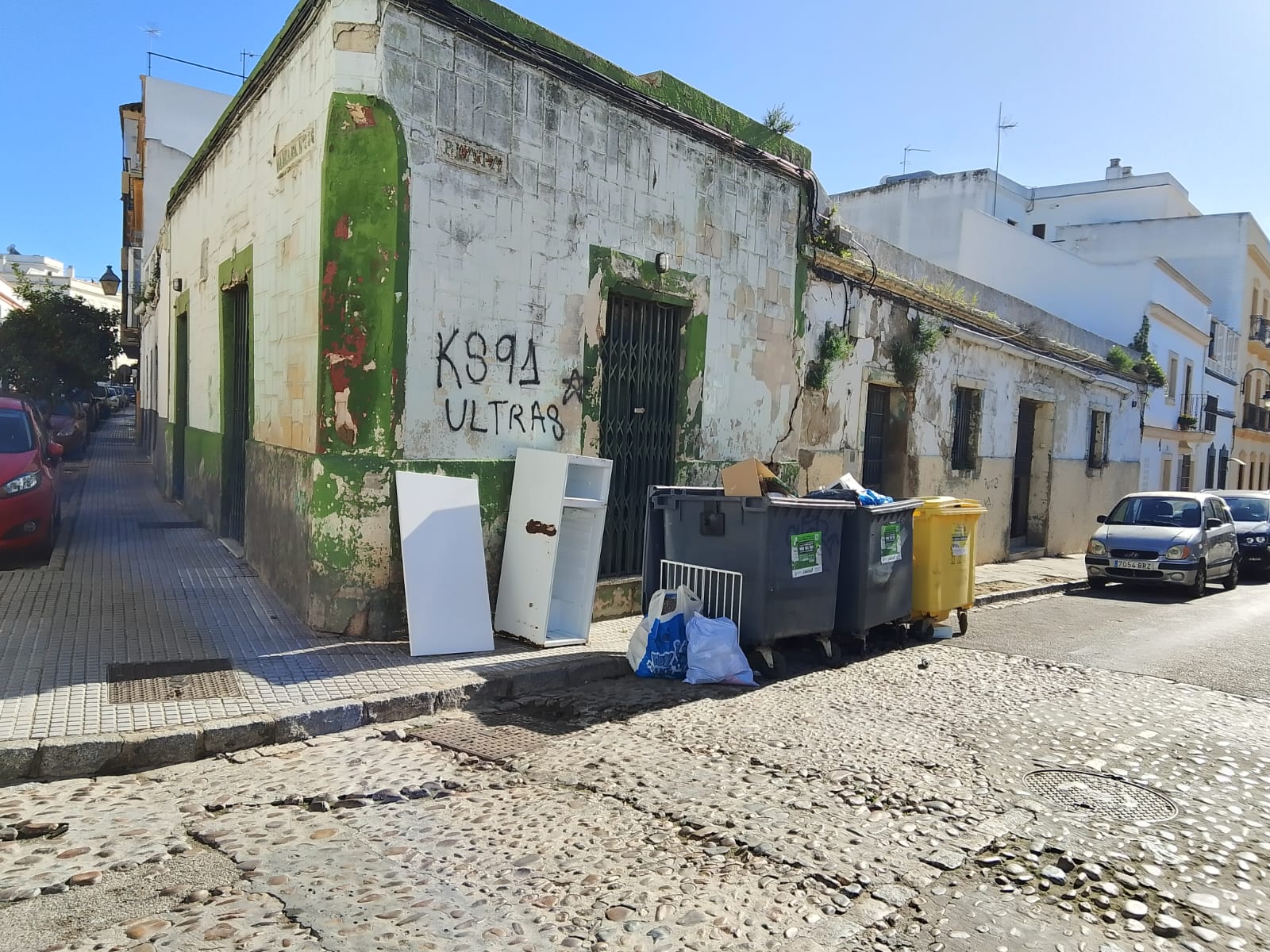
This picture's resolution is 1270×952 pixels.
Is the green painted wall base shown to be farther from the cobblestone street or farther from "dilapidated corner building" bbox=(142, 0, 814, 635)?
the cobblestone street

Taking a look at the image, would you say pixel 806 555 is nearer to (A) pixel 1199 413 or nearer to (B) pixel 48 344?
(B) pixel 48 344

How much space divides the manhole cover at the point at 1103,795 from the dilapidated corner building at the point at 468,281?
4328 millimetres

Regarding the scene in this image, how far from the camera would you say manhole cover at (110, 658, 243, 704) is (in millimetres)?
5004

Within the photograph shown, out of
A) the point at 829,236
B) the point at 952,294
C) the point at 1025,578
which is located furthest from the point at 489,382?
the point at 1025,578

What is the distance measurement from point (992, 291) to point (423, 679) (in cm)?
1335

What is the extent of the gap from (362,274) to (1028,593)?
9.90 m

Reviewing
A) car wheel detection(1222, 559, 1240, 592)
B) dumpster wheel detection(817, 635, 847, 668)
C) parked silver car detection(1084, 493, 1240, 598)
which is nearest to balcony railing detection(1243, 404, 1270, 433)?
car wheel detection(1222, 559, 1240, 592)

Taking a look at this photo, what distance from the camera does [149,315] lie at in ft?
66.1

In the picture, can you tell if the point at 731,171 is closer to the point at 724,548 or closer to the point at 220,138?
the point at 724,548

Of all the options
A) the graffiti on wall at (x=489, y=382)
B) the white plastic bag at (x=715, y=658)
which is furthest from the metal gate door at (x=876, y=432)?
the white plastic bag at (x=715, y=658)

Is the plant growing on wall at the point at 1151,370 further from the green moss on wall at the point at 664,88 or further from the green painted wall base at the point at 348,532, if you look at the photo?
the green painted wall base at the point at 348,532

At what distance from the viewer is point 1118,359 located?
2005 centimetres

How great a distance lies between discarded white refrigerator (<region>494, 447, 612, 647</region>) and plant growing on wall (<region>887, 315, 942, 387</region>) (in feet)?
22.0

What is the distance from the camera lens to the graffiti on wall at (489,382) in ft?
22.5
